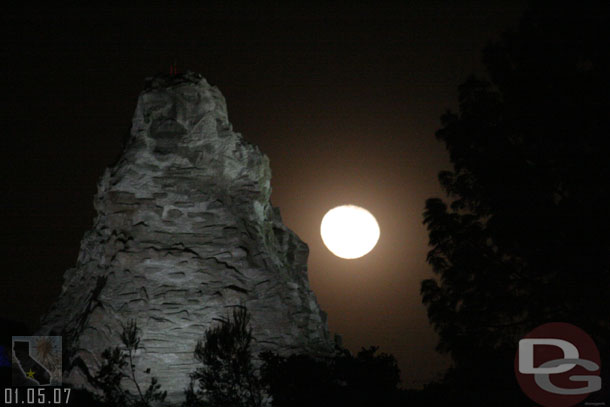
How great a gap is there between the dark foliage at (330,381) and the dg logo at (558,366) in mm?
3181

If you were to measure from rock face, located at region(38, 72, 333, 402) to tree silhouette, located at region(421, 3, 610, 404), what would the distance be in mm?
4495

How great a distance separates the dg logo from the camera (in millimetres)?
14555

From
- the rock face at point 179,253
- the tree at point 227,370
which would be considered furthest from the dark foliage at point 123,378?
the tree at point 227,370

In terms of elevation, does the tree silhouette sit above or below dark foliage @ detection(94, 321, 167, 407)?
above

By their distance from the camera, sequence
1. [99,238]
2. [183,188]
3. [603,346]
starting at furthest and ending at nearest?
[99,238], [183,188], [603,346]

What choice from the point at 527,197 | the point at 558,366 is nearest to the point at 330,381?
the point at 558,366

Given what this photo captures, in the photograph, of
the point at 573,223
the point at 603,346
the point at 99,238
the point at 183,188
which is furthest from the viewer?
the point at 99,238

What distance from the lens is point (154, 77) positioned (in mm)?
20062

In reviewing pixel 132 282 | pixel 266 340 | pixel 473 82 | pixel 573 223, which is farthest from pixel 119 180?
pixel 573 223

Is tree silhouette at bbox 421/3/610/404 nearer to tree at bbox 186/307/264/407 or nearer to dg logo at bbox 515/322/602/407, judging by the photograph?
dg logo at bbox 515/322/602/407

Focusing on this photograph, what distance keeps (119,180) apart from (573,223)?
12637mm

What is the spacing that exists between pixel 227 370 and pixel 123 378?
2.79m

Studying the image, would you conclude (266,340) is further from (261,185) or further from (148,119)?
(148,119)

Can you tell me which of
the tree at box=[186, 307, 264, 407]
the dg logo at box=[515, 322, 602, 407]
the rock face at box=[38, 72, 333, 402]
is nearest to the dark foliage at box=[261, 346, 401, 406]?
the tree at box=[186, 307, 264, 407]
